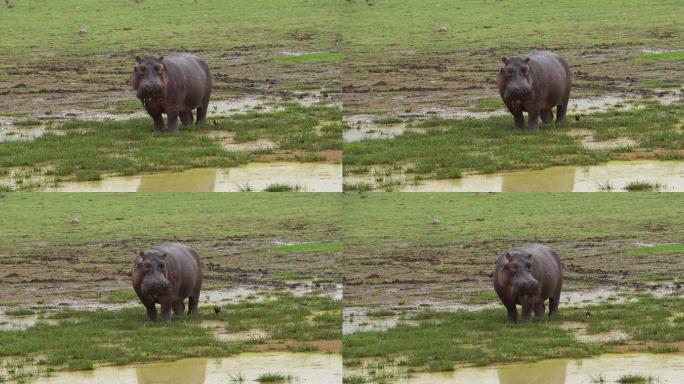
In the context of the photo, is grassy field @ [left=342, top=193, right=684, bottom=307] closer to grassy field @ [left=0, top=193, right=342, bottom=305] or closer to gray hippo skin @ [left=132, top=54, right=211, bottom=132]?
grassy field @ [left=0, top=193, right=342, bottom=305]

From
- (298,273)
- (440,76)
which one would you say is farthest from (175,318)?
(440,76)

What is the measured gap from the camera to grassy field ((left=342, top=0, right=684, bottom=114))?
30797 millimetres

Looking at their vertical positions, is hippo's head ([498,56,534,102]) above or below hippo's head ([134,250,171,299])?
above

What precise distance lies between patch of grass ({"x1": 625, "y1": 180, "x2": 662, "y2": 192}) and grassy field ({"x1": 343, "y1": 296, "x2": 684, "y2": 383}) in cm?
197

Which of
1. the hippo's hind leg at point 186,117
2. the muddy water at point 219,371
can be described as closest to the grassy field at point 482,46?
the hippo's hind leg at point 186,117

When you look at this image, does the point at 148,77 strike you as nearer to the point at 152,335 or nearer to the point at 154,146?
the point at 154,146

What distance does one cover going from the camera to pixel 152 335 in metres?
22.2

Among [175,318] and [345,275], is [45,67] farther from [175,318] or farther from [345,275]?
[175,318]

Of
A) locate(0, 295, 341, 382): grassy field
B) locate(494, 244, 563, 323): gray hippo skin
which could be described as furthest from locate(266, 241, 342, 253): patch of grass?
locate(494, 244, 563, 323): gray hippo skin

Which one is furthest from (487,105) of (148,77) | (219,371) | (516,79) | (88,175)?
(219,371)

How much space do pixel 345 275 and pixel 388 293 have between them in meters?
2.23

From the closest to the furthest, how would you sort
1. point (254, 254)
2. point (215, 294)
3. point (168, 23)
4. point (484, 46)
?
point (215, 294) → point (254, 254) → point (484, 46) → point (168, 23)

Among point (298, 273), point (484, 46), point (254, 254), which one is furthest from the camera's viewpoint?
point (484, 46)

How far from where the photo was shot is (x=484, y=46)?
3847 centimetres
